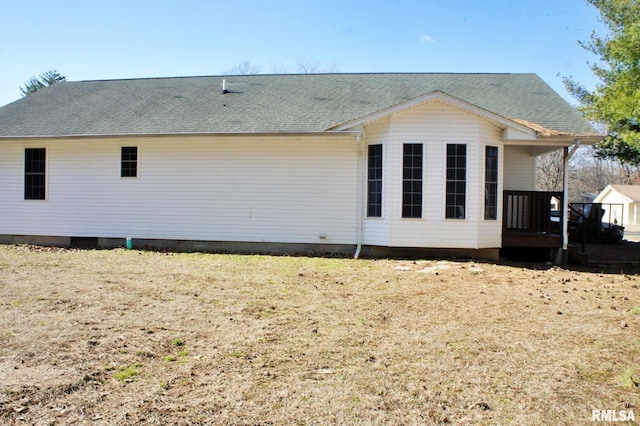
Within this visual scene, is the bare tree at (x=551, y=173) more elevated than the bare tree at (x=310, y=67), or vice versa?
the bare tree at (x=310, y=67)

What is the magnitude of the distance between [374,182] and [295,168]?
6.77ft

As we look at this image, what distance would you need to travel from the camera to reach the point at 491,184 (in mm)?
10695

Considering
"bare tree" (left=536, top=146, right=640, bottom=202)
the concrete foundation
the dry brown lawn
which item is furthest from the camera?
"bare tree" (left=536, top=146, right=640, bottom=202)

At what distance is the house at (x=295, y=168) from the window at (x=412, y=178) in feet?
0.08

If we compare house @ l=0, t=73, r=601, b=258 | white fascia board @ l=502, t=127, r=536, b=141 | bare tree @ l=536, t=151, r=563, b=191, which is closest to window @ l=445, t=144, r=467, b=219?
house @ l=0, t=73, r=601, b=258

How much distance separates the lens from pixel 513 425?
3051mm

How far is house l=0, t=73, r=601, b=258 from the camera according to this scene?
1051cm

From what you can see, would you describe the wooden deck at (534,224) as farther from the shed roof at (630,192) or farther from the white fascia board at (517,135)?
the shed roof at (630,192)

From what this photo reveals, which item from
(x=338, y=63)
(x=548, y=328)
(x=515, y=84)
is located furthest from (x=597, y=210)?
(x=338, y=63)

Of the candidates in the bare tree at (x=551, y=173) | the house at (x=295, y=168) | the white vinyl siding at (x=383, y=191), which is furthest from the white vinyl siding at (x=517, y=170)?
the bare tree at (x=551, y=173)

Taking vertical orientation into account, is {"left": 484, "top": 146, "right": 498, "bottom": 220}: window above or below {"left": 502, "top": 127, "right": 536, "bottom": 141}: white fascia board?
below

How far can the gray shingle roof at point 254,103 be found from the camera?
12.0 meters

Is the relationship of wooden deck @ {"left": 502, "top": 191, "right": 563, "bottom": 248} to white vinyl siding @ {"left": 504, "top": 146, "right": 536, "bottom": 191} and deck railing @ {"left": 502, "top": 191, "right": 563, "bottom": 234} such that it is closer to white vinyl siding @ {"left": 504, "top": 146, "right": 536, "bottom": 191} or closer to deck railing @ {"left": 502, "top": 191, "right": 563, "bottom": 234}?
deck railing @ {"left": 502, "top": 191, "right": 563, "bottom": 234}

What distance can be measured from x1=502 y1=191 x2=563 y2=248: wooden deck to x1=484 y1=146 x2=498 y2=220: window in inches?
19.3
